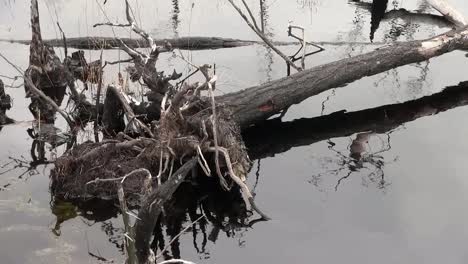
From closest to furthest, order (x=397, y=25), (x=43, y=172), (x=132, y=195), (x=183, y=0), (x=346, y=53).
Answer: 1. (x=132, y=195)
2. (x=43, y=172)
3. (x=346, y=53)
4. (x=397, y=25)
5. (x=183, y=0)

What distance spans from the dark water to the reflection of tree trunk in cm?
2

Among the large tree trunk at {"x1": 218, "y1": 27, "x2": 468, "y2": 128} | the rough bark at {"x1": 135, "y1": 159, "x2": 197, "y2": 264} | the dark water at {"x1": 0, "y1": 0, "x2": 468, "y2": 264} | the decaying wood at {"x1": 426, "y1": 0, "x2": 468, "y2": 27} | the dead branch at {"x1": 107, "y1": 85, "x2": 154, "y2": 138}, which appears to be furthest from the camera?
the decaying wood at {"x1": 426, "y1": 0, "x2": 468, "y2": 27}

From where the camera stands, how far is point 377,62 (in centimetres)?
830

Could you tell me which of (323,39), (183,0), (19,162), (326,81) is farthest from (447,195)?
(183,0)

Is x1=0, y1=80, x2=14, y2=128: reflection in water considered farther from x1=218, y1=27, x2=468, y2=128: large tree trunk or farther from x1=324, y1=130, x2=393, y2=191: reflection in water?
x1=324, y1=130, x2=393, y2=191: reflection in water

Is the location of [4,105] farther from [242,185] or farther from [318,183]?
[318,183]

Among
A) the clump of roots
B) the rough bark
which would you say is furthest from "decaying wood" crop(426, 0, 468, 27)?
the rough bark

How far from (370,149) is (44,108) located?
443 centimetres

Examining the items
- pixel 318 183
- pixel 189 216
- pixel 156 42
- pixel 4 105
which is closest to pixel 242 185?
pixel 189 216

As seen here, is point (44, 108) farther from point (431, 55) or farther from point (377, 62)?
point (431, 55)

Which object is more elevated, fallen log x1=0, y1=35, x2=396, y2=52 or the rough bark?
fallen log x1=0, y1=35, x2=396, y2=52

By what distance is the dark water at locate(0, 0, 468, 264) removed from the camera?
608cm

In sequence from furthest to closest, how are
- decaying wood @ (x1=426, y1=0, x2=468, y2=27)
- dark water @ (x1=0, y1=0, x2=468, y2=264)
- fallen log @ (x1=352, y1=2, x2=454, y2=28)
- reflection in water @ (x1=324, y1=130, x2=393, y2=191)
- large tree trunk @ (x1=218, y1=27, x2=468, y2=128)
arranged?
fallen log @ (x1=352, y1=2, x2=454, y2=28) → decaying wood @ (x1=426, y1=0, x2=468, y2=27) → large tree trunk @ (x1=218, y1=27, x2=468, y2=128) → reflection in water @ (x1=324, y1=130, x2=393, y2=191) → dark water @ (x1=0, y1=0, x2=468, y2=264)

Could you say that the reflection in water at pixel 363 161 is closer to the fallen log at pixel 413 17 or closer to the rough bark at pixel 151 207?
the rough bark at pixel 151 207
